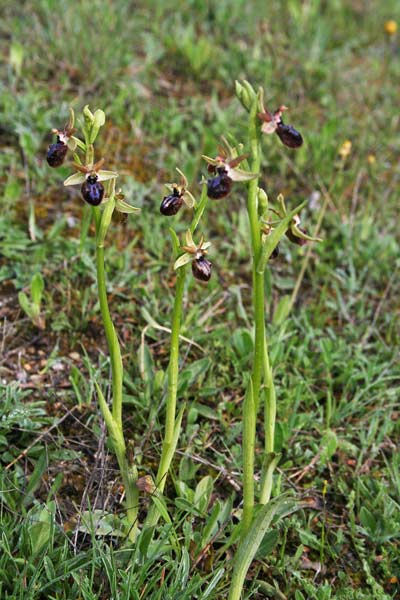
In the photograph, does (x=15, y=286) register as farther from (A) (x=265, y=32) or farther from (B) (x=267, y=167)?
(A) (x=265, y=32)

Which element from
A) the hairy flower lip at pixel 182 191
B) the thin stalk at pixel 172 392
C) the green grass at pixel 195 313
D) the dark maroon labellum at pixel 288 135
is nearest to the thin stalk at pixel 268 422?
the green grass at pixel 195 313

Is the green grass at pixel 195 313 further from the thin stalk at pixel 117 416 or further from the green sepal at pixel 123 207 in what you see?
the green sepal at pixel 123 207

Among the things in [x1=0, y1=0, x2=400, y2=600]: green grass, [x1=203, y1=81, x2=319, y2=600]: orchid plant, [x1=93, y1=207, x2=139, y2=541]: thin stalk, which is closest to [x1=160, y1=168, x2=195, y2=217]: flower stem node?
[x1=203, y1=81, x2=319, y2=600]: orchid plant

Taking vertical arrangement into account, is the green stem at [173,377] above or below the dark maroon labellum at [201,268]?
below

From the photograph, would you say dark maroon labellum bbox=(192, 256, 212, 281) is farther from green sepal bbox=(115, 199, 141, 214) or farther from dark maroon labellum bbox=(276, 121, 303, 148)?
dark maroon labellum bbox=(276, 121, 303, 148)

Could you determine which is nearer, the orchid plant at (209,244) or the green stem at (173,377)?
the orchid plant at (209,244)

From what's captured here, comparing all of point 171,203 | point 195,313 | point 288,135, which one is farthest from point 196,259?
point 195,313

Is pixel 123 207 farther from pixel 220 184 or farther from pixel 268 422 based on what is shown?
pixel 268 422
